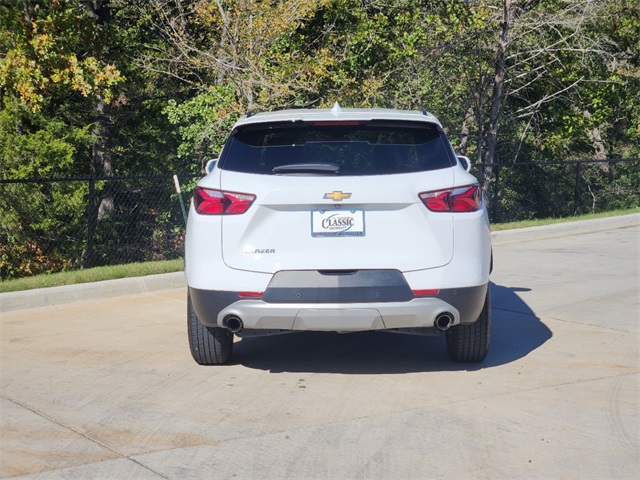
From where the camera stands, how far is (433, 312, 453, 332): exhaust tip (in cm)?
647

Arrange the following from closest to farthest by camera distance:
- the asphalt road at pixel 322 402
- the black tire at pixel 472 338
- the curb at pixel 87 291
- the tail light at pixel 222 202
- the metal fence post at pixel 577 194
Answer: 1. the asphalt road at pixel 322 402
2. the tail light at pixel 222 202
3. the black tire at pixel 472 338
4. the curb at pixel 87 291
5. the metal fence post at pixel 577 194

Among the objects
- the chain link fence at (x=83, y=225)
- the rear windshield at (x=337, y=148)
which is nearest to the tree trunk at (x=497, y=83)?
the chain link fence at (x=83, y=225)

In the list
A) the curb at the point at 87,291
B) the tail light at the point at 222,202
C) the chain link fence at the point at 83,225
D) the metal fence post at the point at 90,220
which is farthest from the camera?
the chain link fence at the point at 83,225

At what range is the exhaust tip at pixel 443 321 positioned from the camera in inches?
255

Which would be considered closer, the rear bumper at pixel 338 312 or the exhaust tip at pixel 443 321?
the rear bumper at pixel 338 312

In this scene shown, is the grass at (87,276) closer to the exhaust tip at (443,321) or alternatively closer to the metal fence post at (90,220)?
the metal fence post at (90,220)

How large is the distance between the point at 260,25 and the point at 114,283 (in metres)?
7.28

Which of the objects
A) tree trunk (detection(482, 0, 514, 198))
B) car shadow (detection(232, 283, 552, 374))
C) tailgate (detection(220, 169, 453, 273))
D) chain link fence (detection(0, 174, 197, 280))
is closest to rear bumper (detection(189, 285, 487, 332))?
tailgate (detection(220, 169, 453, 273))

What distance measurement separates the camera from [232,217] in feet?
21.2

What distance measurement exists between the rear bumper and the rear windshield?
900 mm

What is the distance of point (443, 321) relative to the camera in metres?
6.51

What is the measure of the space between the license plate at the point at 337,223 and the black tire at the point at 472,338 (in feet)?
4.15

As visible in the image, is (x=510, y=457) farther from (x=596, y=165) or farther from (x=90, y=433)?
(x=596, y=165)

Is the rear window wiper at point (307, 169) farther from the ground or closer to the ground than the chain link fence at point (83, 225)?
farther from the ground
